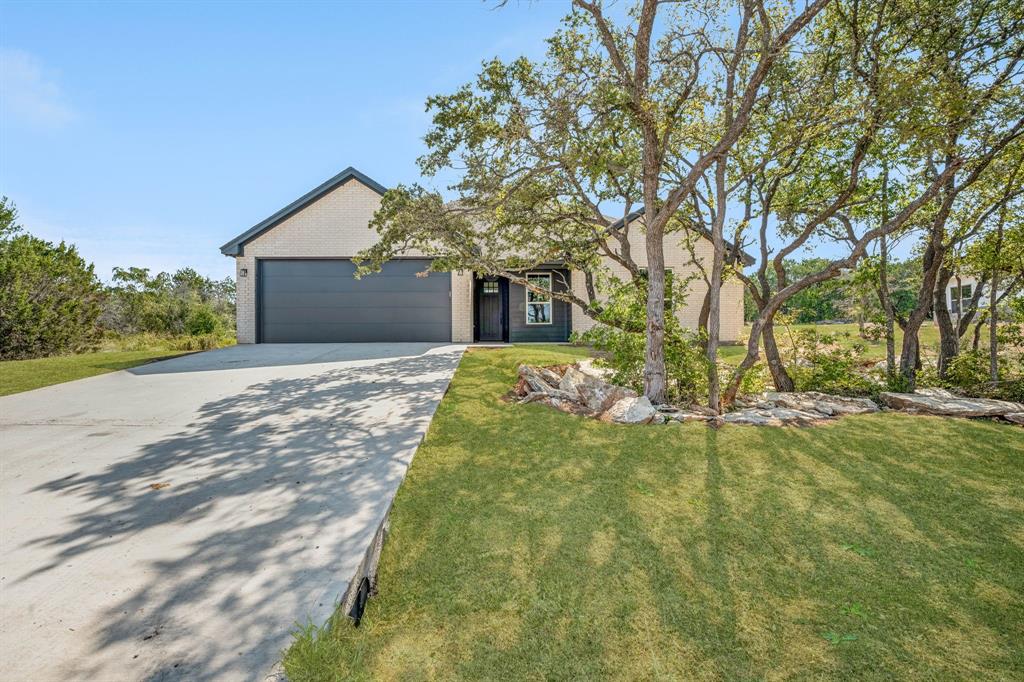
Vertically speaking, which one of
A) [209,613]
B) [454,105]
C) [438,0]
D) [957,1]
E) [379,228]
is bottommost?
[209,613]

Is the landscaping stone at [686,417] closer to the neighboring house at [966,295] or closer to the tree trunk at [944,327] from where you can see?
the tree trunk at [944,327]

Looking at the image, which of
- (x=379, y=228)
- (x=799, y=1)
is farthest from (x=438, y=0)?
(x=799, y=1)

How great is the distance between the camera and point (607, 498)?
3211 millimetres

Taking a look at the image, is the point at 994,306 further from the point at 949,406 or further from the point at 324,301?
the point at 324,301

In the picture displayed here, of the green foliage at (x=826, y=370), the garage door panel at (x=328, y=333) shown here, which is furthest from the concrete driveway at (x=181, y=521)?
the garage door panel at (x=328, y=333)

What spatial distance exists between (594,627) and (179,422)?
182 inches

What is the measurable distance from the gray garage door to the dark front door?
165 cm

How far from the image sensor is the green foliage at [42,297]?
35.9 feet

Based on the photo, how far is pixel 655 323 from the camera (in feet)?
18.1

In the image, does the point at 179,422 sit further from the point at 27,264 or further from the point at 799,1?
the point at 27,264

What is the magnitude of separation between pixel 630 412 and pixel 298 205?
12.4 m

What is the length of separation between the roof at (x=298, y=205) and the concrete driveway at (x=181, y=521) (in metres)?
8.54

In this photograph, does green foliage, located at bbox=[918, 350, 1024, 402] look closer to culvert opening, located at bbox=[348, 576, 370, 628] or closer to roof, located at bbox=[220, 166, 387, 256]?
culvert opening, located at bbox=[348, 576, 370, 628]

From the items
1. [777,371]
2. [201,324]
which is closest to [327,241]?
[201,324]
